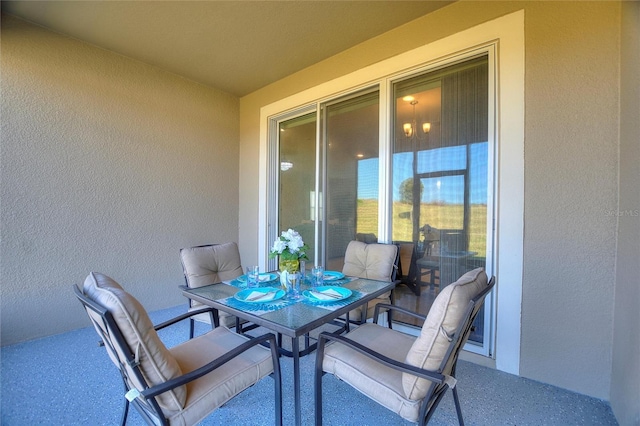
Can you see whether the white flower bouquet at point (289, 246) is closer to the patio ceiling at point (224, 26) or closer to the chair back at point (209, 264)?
the chair back at point (209, 264)

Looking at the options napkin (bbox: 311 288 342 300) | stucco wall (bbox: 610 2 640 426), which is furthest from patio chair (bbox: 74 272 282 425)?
stucco wall (bbox: 610 2 640 426)

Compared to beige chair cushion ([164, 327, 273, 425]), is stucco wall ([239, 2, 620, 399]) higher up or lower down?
higher up

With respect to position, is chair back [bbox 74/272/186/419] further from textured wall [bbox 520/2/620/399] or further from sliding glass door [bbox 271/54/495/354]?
textured wall [bbox 520/2/620/399]

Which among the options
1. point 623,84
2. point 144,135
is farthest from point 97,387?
point 623,84

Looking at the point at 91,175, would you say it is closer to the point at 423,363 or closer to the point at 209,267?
the point at 209,267

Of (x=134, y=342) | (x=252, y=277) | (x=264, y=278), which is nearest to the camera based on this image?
(x=134, y=342)

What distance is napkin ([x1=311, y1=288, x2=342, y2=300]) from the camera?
5.40ft

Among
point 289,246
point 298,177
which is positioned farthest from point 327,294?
point 298,177

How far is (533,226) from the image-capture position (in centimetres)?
197

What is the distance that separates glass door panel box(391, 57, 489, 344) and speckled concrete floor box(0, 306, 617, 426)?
0.49m

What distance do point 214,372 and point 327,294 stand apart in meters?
0.73

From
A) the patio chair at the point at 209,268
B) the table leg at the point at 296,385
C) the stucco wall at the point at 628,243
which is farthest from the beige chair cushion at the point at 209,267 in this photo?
the stucco wall at the point at 628,243

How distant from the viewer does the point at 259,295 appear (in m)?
1.67

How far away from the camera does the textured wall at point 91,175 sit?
2.50 meters
